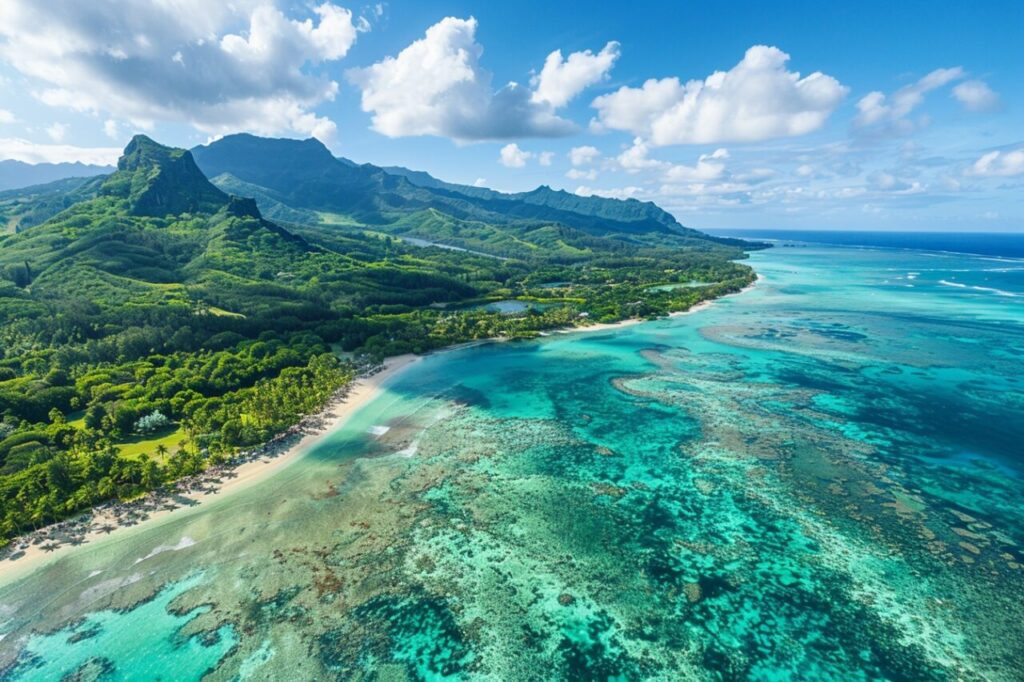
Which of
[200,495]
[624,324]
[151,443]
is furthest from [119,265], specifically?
[624,324]

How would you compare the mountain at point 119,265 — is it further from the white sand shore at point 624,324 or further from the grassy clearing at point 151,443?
the white sand shore at point 624,324

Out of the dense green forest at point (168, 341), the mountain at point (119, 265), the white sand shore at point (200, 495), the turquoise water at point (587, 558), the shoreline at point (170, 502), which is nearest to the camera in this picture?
the turquoise water at point (587, 558)

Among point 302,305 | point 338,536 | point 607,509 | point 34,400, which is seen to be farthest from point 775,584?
point 302,305

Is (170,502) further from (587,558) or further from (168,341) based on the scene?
(168,341)

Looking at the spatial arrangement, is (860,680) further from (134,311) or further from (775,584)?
(134,311)

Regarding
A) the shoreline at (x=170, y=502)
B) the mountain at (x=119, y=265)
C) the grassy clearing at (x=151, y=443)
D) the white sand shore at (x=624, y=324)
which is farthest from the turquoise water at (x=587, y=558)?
the mountain at (x=119, y=265)

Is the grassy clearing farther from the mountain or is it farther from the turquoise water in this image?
the mountain

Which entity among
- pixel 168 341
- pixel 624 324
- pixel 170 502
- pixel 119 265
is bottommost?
pixel 624 324

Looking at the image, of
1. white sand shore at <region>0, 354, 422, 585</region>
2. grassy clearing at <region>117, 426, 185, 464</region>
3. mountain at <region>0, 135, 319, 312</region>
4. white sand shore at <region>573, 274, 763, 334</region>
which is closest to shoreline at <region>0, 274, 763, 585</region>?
white sand shore at <region>0, 354, 422, 585</region>
